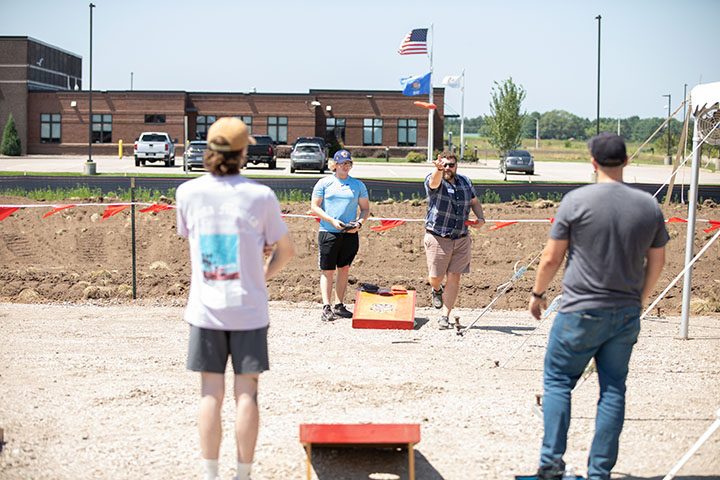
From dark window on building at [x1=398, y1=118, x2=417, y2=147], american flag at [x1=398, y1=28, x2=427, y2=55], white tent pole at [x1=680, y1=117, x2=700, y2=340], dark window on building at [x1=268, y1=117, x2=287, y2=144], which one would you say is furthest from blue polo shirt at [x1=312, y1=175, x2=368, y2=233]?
dark window on building at [x1=398, y1=118, x2=417, y2=147]

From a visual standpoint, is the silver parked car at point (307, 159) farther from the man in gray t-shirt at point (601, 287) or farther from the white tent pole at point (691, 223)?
the man in gray t-shirt at point (601, 287)

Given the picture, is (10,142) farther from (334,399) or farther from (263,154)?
(334,399)

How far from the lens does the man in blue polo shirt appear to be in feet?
36.1

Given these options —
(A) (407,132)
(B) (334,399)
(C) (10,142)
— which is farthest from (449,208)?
(A) (407,132)

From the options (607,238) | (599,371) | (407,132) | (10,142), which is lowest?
(599,371)

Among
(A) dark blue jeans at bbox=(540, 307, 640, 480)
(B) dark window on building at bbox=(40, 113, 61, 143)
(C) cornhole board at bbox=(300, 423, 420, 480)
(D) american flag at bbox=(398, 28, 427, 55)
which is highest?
(D) american flag at bbox=(398, 28, 427, 55)

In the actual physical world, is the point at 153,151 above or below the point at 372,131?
below

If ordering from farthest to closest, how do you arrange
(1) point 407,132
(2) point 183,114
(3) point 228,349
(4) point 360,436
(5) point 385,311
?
(1) point 407,132 < (2) point 183,114 < (5) point 385,311 < (4) point 360,436 < (3) point 228,349

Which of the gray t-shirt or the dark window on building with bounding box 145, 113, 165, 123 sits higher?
the dark window on building with bounding box 145, 113, 165, 123

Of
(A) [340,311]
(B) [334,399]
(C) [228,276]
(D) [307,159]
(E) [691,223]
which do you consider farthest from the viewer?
(D) [307,159]

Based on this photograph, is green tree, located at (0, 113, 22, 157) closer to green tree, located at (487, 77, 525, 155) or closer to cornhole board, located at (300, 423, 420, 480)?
green tree, located at (487, 77, 525, 155)

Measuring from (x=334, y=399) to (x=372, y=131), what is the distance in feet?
199

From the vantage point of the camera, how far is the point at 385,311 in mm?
10953

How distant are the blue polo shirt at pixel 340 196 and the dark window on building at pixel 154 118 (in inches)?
2214
